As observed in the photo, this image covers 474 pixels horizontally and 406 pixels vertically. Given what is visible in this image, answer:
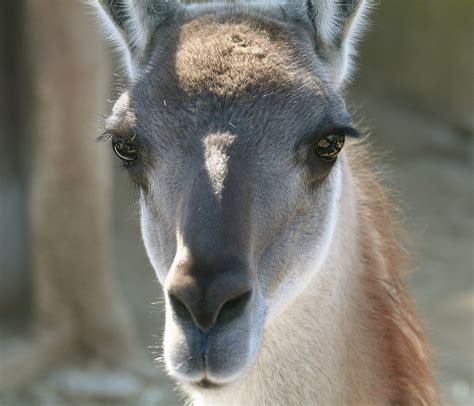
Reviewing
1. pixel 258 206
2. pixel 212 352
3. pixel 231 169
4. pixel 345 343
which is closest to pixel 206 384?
pixel 212 352

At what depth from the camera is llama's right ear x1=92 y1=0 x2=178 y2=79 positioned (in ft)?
15.5

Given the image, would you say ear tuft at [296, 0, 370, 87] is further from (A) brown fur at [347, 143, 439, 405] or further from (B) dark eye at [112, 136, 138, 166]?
(B) dark eye at [112, 136, 138, 166]

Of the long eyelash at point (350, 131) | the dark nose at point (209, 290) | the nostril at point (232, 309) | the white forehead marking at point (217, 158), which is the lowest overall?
the nostril at point (232, 309)

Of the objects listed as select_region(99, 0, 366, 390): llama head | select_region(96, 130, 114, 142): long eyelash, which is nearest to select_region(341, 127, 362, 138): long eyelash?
select_region(99, 0, 366, 390): llama head

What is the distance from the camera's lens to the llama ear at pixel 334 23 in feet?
15.0

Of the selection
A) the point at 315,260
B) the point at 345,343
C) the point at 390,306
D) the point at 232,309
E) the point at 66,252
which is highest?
the point at 232,309

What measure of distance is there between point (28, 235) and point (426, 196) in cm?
711

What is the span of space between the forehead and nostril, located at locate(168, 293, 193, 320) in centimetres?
73

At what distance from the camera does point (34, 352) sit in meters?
10.2

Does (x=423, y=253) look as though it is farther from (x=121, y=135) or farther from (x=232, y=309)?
(x=232, y=309)

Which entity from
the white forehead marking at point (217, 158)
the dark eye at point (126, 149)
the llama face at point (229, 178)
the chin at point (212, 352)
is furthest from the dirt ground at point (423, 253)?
the chin at point (212, 352)

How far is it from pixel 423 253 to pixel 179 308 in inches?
406

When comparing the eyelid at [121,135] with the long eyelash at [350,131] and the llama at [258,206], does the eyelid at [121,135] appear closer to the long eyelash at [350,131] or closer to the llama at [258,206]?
the llama at [258,206]

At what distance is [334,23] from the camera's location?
15.2 ft
